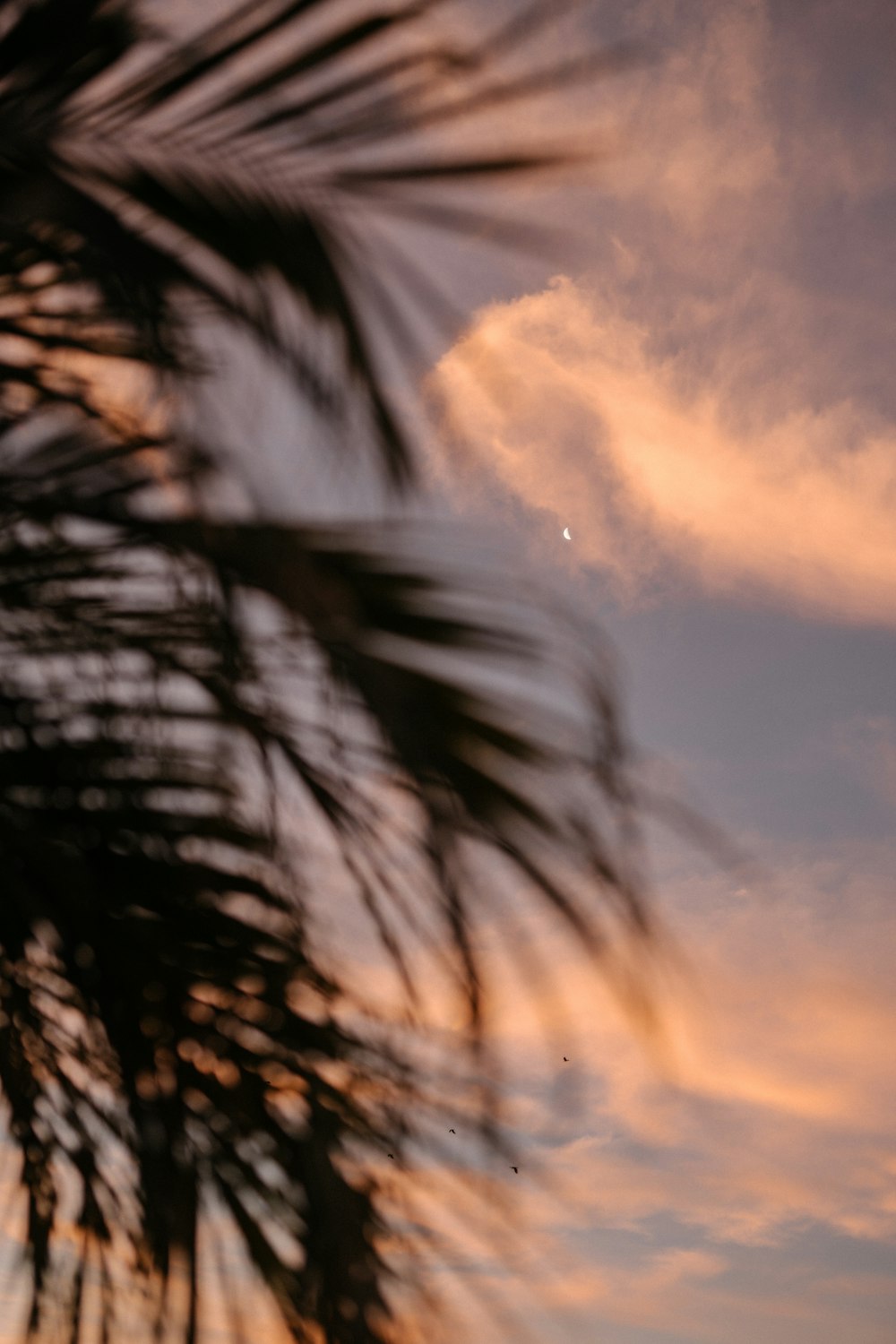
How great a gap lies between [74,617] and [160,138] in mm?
438

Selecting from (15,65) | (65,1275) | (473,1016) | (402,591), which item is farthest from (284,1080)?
(15,65)

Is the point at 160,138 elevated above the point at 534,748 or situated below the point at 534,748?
above

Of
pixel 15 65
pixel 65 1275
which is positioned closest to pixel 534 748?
pixel 15 65

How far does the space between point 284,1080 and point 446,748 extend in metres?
0.51

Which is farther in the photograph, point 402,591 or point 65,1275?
point 65,1275

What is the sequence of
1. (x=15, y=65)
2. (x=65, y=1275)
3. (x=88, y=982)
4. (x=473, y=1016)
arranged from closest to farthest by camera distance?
(x=473, y=1016) → (x=15, y=65) → (x=88, y=982) → (x=65, y=1275)

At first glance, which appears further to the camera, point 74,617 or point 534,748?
point 74,617

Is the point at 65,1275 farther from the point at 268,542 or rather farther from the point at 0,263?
the point at 0,263

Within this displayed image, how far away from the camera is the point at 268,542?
904mm

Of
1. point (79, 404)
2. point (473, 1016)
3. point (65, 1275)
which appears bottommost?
point (65, 1275)

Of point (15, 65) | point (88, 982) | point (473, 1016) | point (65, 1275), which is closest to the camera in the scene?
point (473, 1016)

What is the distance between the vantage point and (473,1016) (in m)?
0.84

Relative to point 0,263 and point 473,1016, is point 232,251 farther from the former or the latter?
point 473,1016

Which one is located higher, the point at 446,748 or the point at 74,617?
the point at 74,617
